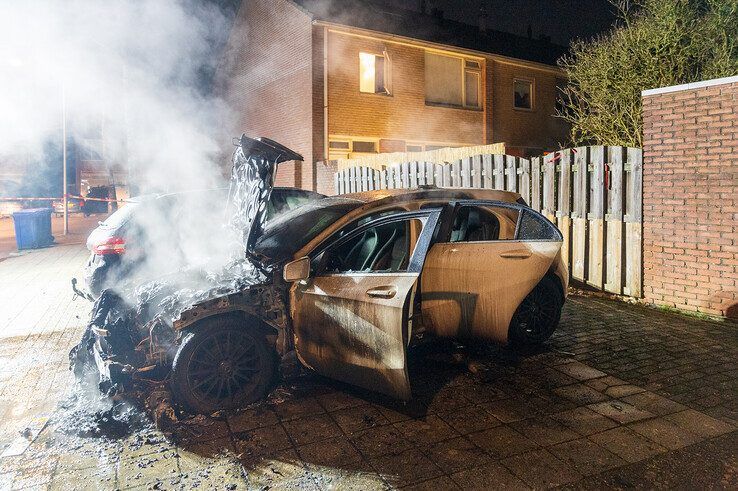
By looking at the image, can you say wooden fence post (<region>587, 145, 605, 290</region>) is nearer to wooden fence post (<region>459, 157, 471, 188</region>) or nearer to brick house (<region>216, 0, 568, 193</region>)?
Result: wooden fence post (<region>459, 157, 471, 188</region>)

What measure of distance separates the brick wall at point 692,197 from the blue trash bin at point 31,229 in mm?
14857

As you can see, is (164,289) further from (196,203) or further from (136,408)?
(196,203)

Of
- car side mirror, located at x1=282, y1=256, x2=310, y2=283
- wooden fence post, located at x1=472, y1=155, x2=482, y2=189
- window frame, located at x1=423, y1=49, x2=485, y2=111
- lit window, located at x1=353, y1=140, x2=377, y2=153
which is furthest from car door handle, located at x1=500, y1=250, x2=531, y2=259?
window frame, located at x1=423, y1=49, x2=485, y2=111

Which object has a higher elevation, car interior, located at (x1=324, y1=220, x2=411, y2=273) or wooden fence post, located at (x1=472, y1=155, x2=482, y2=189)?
wooden fence post, located at (x1=472, y1=155, x2=482, y2=189)

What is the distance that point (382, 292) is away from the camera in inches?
144

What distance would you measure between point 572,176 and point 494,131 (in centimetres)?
1198

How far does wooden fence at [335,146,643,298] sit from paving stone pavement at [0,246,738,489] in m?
1.93

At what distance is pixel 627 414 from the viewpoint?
376 centimetres

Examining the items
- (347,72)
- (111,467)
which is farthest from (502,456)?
(347,72)

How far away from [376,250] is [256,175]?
49.1 inches

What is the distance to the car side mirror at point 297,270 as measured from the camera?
12.5 ft

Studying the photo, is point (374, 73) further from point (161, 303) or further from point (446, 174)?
point (161, 303)

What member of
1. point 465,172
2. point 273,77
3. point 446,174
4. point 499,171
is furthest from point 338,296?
point 273,77

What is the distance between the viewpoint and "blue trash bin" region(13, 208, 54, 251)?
13.9m
